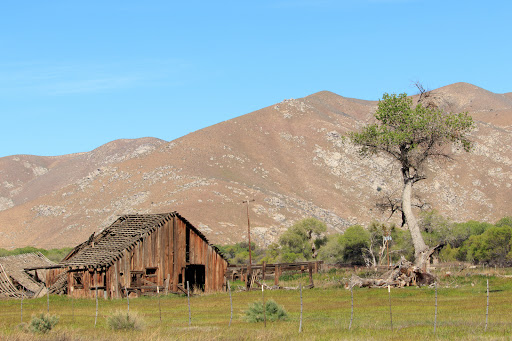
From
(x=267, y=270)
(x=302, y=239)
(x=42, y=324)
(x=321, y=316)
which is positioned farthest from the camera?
(x=302, y=239)

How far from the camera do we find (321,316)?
28000 mm

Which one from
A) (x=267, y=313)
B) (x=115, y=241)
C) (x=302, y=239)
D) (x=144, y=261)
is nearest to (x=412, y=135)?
(x=144, y=261)

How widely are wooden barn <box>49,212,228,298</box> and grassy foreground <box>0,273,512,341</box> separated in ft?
7.14

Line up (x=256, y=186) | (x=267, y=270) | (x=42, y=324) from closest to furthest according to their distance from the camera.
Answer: (x=42, y=324) → (x=267, y=270) → (x=256, y=186)

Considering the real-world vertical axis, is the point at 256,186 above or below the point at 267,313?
above

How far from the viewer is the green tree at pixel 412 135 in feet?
Result: 161

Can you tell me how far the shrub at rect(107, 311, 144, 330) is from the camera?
22703 mm

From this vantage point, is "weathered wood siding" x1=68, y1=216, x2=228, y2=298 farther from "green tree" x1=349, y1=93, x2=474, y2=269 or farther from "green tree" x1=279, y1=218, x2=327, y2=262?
"green tree" x1=279, y1=218, x2=327, y2=262

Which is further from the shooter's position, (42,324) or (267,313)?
(267,313)

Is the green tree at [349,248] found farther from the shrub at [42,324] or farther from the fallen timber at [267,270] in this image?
the shrub at [42,324]

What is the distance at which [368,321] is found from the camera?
973 inches

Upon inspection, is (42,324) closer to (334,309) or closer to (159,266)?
(334,309)

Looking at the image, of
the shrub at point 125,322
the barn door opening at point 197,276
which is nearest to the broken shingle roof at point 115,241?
the barn door opening at point 197,276

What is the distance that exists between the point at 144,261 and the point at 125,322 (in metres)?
24.4
